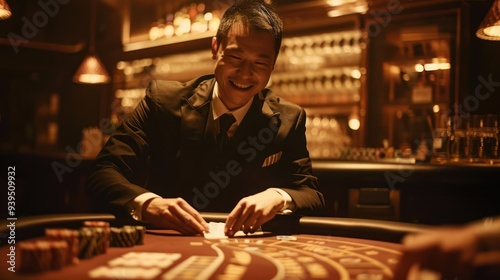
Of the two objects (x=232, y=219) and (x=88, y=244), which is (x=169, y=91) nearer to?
(x=232, y=219)

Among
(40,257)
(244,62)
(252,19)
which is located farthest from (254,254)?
(252,19)

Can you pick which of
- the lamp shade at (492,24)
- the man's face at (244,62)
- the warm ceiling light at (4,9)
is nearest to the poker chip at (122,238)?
the man's face at (244,62)

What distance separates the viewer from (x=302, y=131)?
8.49 ft

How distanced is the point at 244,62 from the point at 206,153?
0.45 meters

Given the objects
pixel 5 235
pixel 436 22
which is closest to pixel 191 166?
pixel 5 235

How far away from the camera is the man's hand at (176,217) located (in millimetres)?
1854

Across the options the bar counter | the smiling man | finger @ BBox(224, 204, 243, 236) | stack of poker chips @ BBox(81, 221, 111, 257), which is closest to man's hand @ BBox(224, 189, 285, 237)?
finger @ BBox(224, 204, 243, 236)

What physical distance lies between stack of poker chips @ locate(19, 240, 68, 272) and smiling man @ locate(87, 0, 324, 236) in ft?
3.37

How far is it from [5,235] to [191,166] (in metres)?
0.97

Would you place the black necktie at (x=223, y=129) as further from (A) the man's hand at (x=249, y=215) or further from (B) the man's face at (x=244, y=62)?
(A) the man's hand at (x=249, y=215)

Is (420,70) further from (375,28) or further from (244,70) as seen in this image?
(244,70)

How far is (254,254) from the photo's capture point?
154cm

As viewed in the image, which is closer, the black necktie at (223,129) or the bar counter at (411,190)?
the black necktie at (223,129)

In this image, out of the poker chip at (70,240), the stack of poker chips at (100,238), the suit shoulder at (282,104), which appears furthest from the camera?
the suit shoulder at (282,104)
